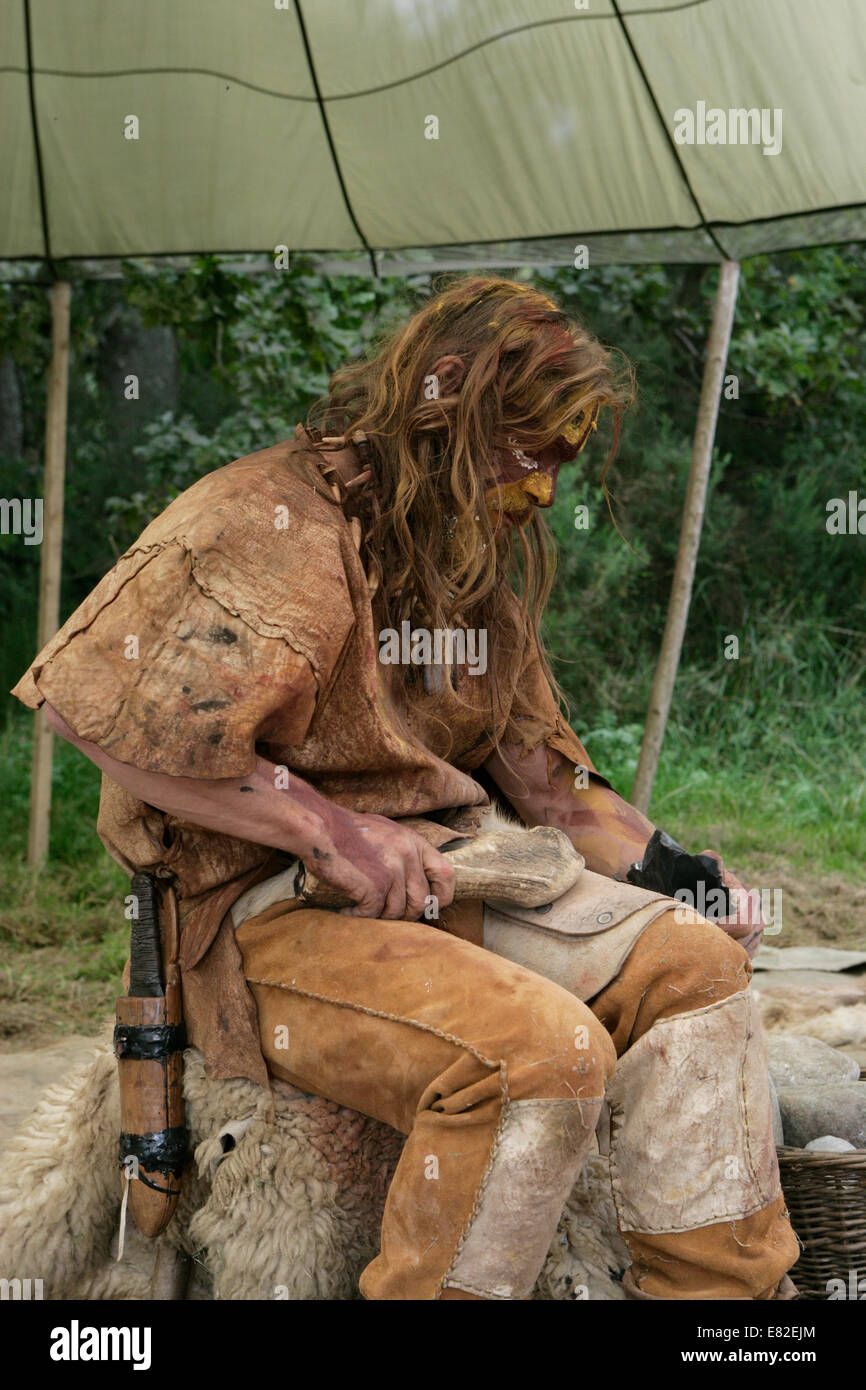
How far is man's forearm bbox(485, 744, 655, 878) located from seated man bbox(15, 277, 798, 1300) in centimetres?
23

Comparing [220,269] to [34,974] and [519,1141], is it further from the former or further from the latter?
[519,1141]

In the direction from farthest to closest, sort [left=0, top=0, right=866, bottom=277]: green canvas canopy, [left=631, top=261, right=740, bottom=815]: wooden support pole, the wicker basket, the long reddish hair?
1. [left=631, top=261, right=740, bottom=815]: wooden support pole
2. [left=0, top=0, right=866, bottom=277]: green canvas canopy
3. the wicker basket
4. the long reddish hair

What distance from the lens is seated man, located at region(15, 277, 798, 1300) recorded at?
1.75m

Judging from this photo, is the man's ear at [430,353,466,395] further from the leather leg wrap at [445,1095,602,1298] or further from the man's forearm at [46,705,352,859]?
the leather leg wrap at [445,1095,602,1298]

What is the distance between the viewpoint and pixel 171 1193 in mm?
1991

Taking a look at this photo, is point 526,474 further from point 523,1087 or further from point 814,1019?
point 814,1019

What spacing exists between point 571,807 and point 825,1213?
781mm

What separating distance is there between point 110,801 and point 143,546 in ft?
1.28

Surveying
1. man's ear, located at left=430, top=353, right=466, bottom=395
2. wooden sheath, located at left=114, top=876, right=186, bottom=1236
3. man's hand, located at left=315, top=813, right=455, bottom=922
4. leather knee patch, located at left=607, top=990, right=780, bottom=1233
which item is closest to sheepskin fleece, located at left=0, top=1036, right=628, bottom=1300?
wooden sheath, located at left=114, top=876, right=186, bottom=1236

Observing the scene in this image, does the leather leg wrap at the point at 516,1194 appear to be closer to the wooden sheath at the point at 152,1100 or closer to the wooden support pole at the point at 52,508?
the wooden sheath at the point at 152,1100

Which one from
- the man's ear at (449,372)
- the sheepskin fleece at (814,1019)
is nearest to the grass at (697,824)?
the sheepskin fleece at (814,1019)

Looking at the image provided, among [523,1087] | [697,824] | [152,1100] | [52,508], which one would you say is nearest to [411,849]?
[523,1087]

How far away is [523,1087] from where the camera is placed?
5.63ft

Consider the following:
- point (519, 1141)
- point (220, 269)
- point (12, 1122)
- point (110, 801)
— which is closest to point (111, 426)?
Answer: point (220, 269)
